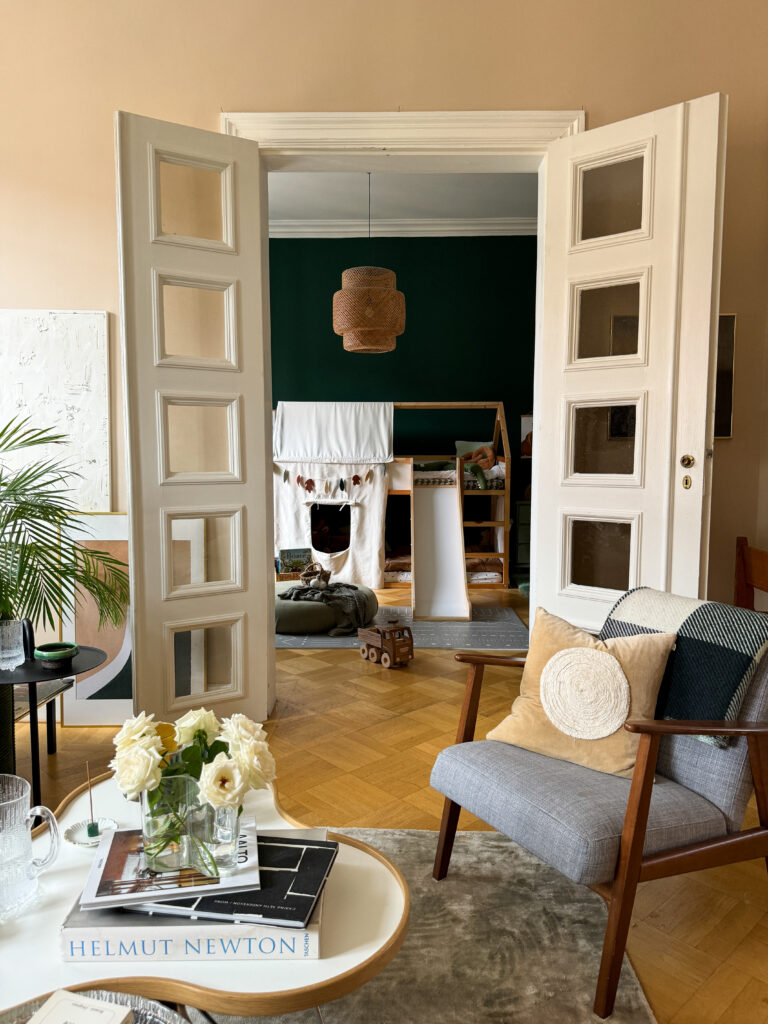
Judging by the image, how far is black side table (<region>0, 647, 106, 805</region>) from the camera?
2.36m

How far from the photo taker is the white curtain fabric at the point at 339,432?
6.15 m

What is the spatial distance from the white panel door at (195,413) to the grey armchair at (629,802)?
4.88ft

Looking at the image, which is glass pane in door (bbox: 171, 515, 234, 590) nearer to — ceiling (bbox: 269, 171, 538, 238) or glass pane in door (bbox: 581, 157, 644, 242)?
glass pane in door (bbox: 581, 157, 644, 242)

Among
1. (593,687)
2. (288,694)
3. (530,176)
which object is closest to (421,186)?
(530,176)

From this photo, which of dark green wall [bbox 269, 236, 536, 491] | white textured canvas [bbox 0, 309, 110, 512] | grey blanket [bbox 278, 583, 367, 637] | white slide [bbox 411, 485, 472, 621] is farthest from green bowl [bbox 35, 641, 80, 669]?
dark green wall [bbox 269, 236, 536, 491]

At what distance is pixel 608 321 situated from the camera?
3.06 meters

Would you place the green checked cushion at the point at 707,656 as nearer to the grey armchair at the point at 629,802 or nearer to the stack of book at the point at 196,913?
the grey armchair at the point at 629,802

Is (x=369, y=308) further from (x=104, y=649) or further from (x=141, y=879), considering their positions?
(x=141, y=879)

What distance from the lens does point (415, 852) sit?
2207 mm

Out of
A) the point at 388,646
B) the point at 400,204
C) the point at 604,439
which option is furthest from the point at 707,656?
the point at 400,204

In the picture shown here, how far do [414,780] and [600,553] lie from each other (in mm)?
1198

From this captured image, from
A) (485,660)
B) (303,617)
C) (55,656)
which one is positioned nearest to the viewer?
(485,660)

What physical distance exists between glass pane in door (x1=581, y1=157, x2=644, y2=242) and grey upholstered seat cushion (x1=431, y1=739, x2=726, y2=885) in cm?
216

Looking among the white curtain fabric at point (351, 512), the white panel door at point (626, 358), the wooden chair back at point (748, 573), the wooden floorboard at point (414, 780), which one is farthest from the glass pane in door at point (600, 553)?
the white curtain fabric at point (351, 512)
